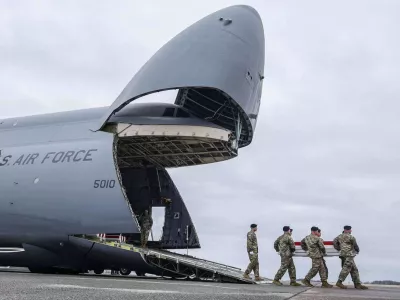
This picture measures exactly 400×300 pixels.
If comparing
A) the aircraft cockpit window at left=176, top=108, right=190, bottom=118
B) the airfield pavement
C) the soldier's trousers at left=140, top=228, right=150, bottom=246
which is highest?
the aircraft cockpit window at left=176, top=108, right=190, bottom=118

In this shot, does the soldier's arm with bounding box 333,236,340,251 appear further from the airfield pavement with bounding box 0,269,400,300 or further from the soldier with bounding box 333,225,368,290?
the airfield pavement with bounding box 0,269,400,300

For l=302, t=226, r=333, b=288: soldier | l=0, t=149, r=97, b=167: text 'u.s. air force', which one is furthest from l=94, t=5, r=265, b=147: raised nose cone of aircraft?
l=302, t=226, r=333, b=288: soldier

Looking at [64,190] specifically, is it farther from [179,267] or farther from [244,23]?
[244,23]

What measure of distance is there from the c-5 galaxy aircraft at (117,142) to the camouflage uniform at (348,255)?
4363 mm

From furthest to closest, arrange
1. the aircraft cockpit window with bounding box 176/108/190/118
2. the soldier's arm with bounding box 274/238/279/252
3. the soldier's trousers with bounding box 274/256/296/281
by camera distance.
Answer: the aircraft cockpit window with bounding box 176/108/190/118 → the soldier's arm with bounding box 274/238/279/252 → the soldier's trousers with bounding box 274/256/296/281

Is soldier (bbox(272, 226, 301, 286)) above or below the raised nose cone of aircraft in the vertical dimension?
below

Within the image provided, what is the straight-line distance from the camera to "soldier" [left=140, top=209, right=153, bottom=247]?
18853mm

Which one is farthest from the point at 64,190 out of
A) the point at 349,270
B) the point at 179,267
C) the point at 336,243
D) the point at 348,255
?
the point at 349,270

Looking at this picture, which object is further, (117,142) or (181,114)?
(117,142)

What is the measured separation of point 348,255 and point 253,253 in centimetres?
277

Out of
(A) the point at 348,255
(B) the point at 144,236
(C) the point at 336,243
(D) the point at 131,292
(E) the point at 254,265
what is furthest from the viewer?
(B) the point at 144,236

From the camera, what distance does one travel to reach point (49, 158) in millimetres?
15914

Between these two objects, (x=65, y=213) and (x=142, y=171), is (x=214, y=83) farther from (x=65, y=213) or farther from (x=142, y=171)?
(x=142, y=171)

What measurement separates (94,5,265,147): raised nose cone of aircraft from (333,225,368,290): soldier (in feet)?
14.0
